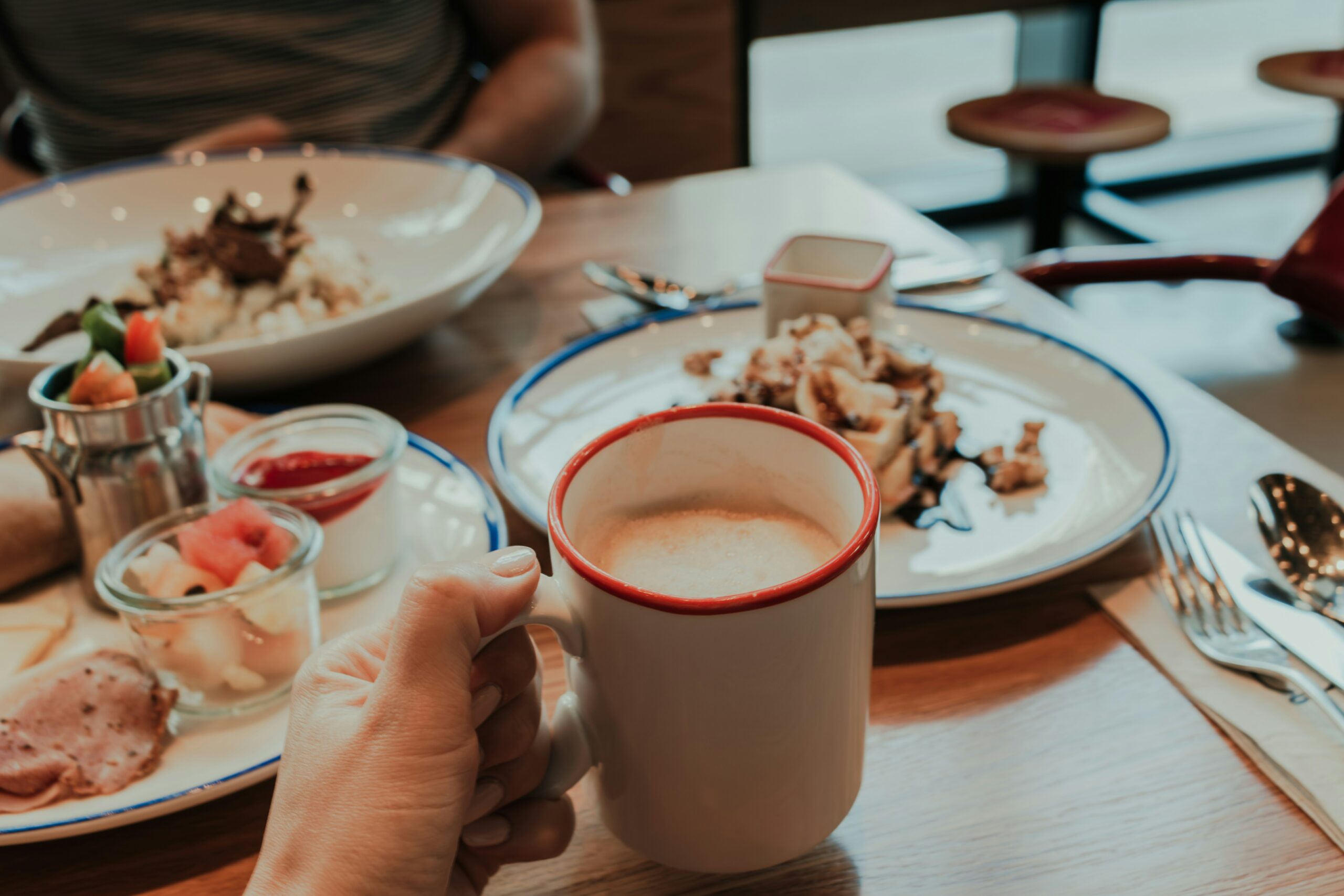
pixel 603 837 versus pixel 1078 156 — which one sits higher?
pixel 603 837

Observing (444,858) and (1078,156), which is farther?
(1078,156)

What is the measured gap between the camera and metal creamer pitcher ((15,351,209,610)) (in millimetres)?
710

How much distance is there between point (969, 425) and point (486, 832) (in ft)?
1.97

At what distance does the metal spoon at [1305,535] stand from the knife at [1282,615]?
0.05ft

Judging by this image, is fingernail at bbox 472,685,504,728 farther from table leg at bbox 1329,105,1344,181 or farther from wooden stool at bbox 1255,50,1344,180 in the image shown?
table leg at bbox 1329,105,1344,181

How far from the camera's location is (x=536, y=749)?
512mm

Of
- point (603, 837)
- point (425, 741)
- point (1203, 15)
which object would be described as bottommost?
point (1203, 15)

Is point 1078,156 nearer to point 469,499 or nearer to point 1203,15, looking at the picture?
point 469,499

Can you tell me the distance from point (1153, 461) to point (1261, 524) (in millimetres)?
95

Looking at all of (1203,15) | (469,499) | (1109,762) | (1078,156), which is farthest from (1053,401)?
(1203,15)

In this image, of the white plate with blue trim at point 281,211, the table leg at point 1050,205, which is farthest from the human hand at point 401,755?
the table leg at point 1050,205

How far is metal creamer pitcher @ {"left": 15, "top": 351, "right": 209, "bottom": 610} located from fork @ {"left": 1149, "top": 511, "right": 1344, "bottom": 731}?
28.0 inches

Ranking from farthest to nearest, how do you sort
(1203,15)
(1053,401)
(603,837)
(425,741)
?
(1203,15), (1053,401), (603,837), (425,741)

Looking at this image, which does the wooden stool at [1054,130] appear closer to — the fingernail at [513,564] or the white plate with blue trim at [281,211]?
the white plate with blue trim at [281,211]
